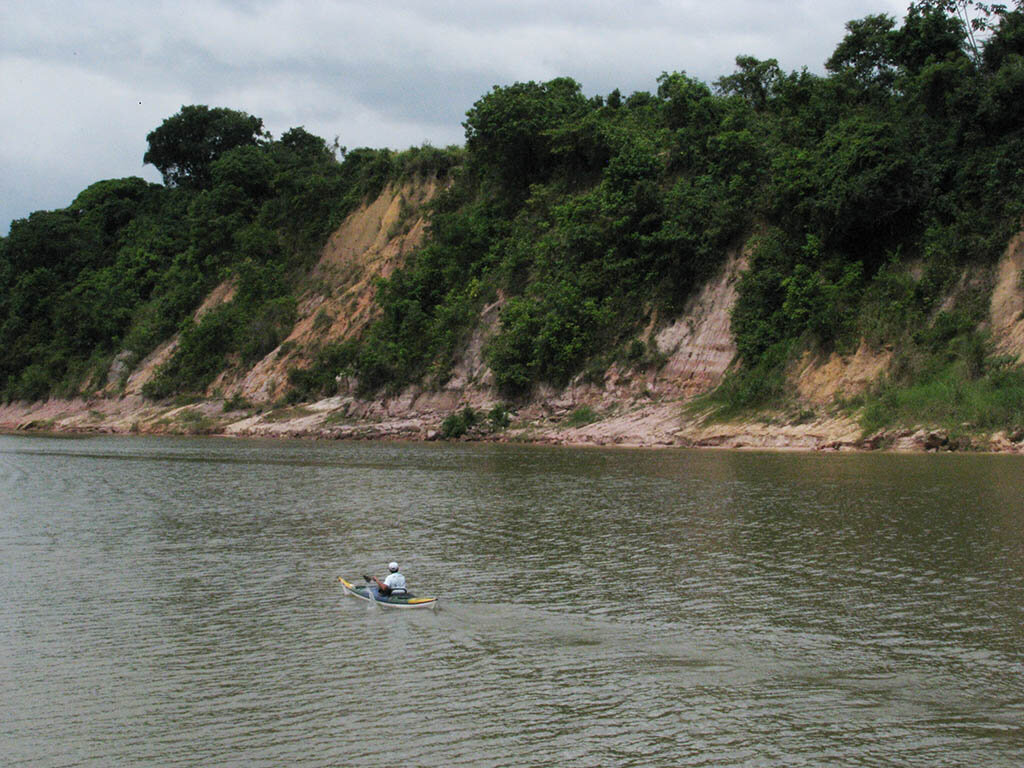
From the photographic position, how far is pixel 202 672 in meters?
11.4

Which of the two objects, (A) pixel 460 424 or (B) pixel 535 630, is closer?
(B) pixel 535 630

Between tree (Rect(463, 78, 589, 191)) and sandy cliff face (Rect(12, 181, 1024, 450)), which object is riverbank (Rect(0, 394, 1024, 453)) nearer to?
sandy cliff face (Rect(12, 181, 1024, 450))

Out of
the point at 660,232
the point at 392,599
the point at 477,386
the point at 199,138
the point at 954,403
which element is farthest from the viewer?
the point at 199,138

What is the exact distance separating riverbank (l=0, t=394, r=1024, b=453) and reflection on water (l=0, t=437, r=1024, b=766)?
24.5ft

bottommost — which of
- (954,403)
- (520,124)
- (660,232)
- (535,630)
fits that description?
(535,630)

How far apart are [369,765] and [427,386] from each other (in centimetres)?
4134

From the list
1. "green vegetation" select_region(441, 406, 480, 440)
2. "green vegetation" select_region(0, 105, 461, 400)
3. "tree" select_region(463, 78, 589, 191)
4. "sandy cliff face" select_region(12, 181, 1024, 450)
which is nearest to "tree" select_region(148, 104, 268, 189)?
"green vegetation" select_region(0, 105, 461, 400)

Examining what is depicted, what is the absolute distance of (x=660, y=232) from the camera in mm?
43375

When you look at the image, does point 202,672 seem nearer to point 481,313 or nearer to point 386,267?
point 481,313

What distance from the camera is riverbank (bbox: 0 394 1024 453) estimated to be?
1289 inches

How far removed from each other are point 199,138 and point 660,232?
4904 cm

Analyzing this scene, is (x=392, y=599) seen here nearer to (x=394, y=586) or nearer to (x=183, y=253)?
(x=394, y=586)

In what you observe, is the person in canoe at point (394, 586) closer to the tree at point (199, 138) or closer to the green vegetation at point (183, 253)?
the green vegetation at point (183, 253)

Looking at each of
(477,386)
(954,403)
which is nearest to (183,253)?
(477,386)
